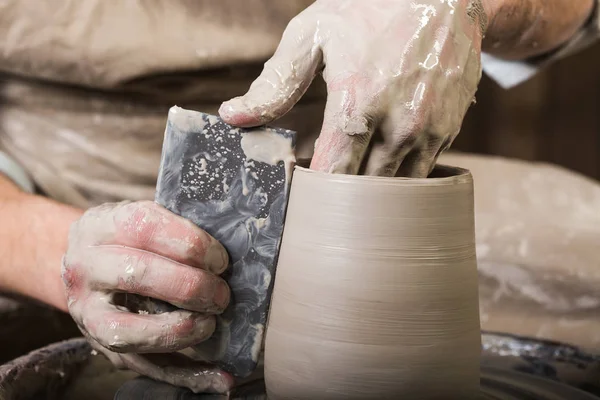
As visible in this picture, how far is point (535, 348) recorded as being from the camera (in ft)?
3.45

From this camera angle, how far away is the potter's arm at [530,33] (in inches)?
45.5

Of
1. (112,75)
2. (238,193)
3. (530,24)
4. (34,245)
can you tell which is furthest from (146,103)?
(530,24)

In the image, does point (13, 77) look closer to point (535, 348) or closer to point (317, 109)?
point (317, 109)

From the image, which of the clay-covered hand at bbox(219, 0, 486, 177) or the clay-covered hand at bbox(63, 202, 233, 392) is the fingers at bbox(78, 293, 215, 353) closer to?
the clay-covered hand at bbox(63, 202, 233, 392)

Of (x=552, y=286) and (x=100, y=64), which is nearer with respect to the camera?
(x=100, y=64)

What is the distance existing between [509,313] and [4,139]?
102cm

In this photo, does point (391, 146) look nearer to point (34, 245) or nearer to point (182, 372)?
point (182, 372)

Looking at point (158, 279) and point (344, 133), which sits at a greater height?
point (344, 133)

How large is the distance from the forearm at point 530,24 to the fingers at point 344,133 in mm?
305

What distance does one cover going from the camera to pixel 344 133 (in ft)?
2.64

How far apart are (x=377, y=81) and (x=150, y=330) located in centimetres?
37

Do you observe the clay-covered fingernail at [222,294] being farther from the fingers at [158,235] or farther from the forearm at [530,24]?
the forearm at [530,24]

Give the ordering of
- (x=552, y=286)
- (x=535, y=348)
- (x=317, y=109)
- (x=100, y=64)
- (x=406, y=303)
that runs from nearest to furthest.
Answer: (x=406, y=303)
(x=535, y=348)
(x=100, y=64)
(x=552, y=286)
(x=317, y=109)

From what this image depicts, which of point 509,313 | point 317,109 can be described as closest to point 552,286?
point 509,313
